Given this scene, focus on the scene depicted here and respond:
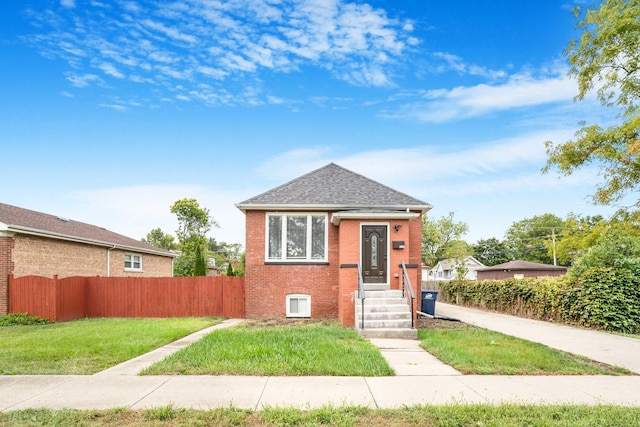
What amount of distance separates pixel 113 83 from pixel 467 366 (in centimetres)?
1586

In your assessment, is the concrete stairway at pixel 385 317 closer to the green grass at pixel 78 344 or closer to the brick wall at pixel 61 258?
the green grass at pixel 78 344

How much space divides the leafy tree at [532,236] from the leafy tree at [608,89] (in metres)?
48.3

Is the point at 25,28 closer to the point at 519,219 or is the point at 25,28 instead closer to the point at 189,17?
the point at 189,17

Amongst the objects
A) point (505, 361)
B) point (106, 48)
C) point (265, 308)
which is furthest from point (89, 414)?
point (106, 48)

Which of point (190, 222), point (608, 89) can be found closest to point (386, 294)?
point (608, 89)

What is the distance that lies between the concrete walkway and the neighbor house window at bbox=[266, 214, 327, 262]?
764 centimetres

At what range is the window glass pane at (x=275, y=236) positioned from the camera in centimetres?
1411

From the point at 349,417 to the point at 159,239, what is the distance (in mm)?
47934

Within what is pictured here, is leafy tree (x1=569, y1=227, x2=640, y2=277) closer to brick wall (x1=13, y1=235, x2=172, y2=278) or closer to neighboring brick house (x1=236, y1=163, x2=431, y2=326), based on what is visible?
neighboring brick house (x1=236, y1=163, x2=431, y2=326)

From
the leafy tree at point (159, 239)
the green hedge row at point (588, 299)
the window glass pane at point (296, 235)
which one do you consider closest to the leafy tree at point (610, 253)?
the green hedge row at point (588, 299)

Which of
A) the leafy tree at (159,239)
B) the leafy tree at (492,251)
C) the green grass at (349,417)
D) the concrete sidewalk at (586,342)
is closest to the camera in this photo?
the green grass at (349,417)

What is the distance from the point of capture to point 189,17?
12969 millimetres

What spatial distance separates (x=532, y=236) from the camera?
66688 mm

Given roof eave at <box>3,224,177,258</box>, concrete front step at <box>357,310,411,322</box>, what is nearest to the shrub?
roof eave at <box>3,224,177,258</box>
